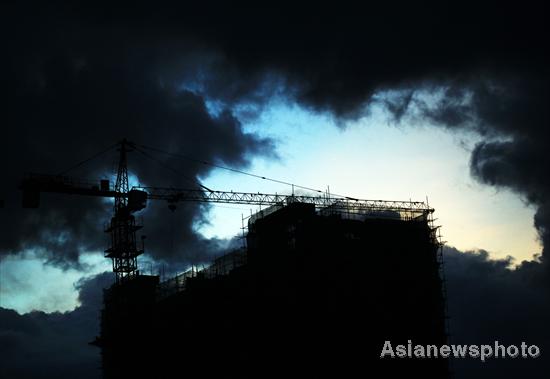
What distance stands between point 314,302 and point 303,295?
191cm

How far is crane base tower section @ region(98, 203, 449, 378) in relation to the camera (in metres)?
105

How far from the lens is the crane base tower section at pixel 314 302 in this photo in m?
105

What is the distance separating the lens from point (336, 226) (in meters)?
111

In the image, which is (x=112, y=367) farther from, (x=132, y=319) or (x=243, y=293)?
(x=243, y=293)

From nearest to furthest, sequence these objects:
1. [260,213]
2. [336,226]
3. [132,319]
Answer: [336,226], [260,213], [132,319]

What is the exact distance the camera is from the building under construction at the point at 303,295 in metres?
105

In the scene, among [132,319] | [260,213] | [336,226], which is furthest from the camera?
[132,319]

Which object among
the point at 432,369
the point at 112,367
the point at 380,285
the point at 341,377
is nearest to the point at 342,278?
the point at 380,285

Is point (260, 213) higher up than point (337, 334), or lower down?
higher up

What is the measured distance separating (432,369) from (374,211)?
28634 mm

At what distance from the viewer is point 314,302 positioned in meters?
106

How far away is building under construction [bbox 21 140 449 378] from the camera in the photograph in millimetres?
105062

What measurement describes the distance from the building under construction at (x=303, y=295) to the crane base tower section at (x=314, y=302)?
0.16m

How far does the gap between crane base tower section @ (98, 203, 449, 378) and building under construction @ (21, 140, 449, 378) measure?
0.16 metres
